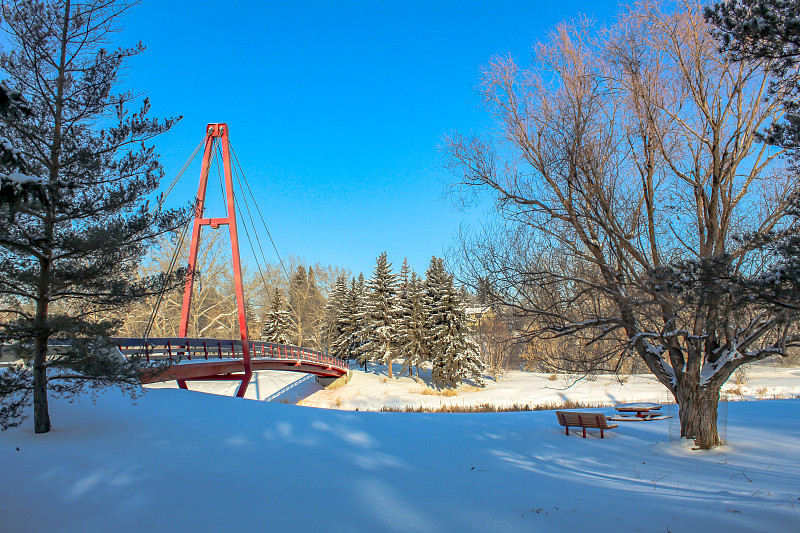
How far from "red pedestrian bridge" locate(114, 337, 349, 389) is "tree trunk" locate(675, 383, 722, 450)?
34.3ft

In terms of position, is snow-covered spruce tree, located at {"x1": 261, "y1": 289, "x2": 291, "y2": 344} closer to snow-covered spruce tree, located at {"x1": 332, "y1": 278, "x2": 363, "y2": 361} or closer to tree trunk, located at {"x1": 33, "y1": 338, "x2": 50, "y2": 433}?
snow-covered spruce tree, located at {"x1": 332, "y1": 278, "x2": 363, "y2": 361}

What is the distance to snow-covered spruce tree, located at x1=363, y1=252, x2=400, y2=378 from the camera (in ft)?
125

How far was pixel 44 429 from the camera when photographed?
25.8 feet

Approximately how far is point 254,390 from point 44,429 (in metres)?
19.5

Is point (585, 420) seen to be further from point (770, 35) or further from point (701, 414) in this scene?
point (770, 35)

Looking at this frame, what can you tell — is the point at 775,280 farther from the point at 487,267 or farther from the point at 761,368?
the point at 761,368

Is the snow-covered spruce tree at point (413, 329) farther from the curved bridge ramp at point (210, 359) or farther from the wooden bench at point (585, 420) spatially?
the wooden bench at point (585, 420)

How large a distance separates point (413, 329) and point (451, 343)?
15.6 ft

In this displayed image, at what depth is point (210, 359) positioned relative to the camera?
19953 mm

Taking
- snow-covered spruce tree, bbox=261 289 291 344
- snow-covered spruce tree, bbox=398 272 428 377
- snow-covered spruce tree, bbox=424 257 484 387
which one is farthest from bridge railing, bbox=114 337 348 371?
snow-covered spruce tree, bbox=261 289 291 344

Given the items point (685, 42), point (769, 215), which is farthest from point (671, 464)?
point (685, 42)

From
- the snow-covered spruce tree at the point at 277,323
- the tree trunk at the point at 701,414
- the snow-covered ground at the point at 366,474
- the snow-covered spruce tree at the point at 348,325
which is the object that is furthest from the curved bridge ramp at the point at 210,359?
the snow-covered spruce tree at the point at 277,323

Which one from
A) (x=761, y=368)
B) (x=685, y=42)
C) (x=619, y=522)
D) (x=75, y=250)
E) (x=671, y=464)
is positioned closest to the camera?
(x=619, y=522)

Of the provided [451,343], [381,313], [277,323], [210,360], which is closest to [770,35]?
[210,360]
